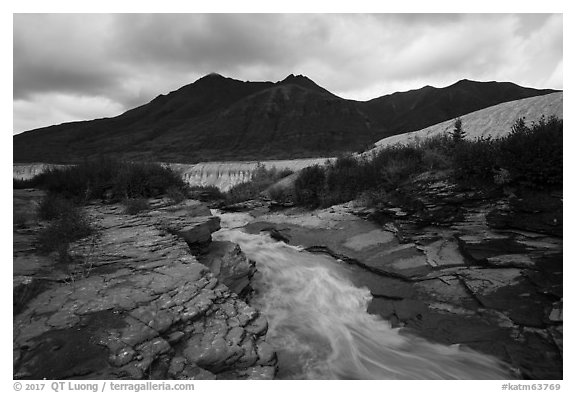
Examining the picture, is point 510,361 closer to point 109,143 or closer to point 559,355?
point 559,355

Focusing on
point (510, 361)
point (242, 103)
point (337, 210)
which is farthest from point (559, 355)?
point (242, 103)

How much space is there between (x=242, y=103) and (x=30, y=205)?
481ft

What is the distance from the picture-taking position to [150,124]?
14088 centimetres

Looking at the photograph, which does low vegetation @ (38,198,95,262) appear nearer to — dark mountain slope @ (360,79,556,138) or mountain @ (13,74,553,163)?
mountain @ (13,74,553,163)

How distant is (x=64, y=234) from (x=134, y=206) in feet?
9.09

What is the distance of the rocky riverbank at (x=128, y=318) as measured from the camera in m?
3.67

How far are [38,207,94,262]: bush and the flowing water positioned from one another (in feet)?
12.8

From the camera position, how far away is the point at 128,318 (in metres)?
4.28

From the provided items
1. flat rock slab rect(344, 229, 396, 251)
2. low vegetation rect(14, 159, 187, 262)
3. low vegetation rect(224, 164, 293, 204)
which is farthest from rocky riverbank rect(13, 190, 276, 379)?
low vegetation rect(224, 164, 293, 204)

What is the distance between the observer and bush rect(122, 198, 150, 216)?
8.90 meters

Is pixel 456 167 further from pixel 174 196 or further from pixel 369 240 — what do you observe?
pixel 174 196

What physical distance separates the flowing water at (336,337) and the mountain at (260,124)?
8335 centimetres

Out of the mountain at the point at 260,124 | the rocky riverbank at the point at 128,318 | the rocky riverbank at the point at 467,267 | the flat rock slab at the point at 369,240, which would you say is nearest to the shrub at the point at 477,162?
the rocky riverbank at the point at 467,267

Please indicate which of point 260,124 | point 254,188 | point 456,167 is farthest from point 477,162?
point 260,124
